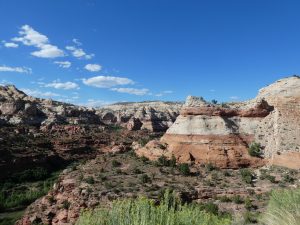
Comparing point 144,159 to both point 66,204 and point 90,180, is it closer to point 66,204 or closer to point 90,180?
point 90,180

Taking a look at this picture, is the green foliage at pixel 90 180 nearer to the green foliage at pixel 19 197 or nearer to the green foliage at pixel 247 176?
the green foliage at pixel 19 197

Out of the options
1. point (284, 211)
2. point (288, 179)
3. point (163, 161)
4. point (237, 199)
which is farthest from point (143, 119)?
point (284, 211)

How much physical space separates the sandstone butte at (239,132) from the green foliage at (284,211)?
97.5ft

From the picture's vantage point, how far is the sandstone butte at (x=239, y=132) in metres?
46.3

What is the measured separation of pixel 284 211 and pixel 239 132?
37.3m

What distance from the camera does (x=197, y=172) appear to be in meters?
45.6

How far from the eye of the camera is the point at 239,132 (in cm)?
4941

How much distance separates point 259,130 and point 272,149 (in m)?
3.59

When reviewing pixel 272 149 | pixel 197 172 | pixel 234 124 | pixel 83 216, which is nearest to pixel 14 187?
pixel 197 172

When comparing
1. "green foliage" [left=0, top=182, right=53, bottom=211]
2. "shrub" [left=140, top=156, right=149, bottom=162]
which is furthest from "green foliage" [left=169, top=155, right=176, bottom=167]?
"green foliage" [left=0, top=182, right=53, bottom=211]

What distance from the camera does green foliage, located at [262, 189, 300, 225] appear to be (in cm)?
1157

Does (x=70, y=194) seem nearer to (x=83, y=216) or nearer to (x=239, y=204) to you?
(x=239, y=204)

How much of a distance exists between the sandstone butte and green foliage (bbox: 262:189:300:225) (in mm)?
29710

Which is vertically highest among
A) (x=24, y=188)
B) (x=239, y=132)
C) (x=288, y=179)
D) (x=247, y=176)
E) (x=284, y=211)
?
(x=239, y=132)
